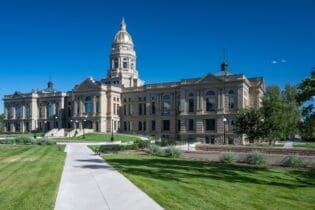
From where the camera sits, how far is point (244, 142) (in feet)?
209

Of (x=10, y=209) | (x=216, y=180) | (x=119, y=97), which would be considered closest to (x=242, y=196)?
(x=216, y=180)

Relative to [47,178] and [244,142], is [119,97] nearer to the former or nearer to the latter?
[244,142]

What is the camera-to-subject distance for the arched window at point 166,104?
79.2 m

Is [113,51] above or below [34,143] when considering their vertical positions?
above

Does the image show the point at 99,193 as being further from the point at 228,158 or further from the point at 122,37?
the point at 122,37

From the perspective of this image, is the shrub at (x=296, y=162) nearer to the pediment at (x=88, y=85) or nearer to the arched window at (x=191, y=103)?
the arched window at (x=191, y=103)

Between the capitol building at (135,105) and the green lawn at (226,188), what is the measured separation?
30.0 m

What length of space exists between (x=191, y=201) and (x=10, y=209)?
6046 mm

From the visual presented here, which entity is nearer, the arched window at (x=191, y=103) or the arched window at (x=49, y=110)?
the arched window at (x=191, y=103)

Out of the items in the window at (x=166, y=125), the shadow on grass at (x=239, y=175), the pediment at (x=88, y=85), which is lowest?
the shadow on grass at (x=239, y=175)

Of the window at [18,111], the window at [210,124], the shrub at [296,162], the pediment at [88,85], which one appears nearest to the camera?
the shrub at [296,162]

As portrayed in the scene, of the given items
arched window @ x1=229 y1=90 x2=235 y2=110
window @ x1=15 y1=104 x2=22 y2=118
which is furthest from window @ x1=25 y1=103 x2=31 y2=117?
arched window @ x1=229 y1=90 x2=235 y2=110

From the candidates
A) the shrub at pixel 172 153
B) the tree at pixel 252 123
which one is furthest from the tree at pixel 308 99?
the tree at pixel 252 123

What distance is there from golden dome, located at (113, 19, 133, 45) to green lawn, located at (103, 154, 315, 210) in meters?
83.4
